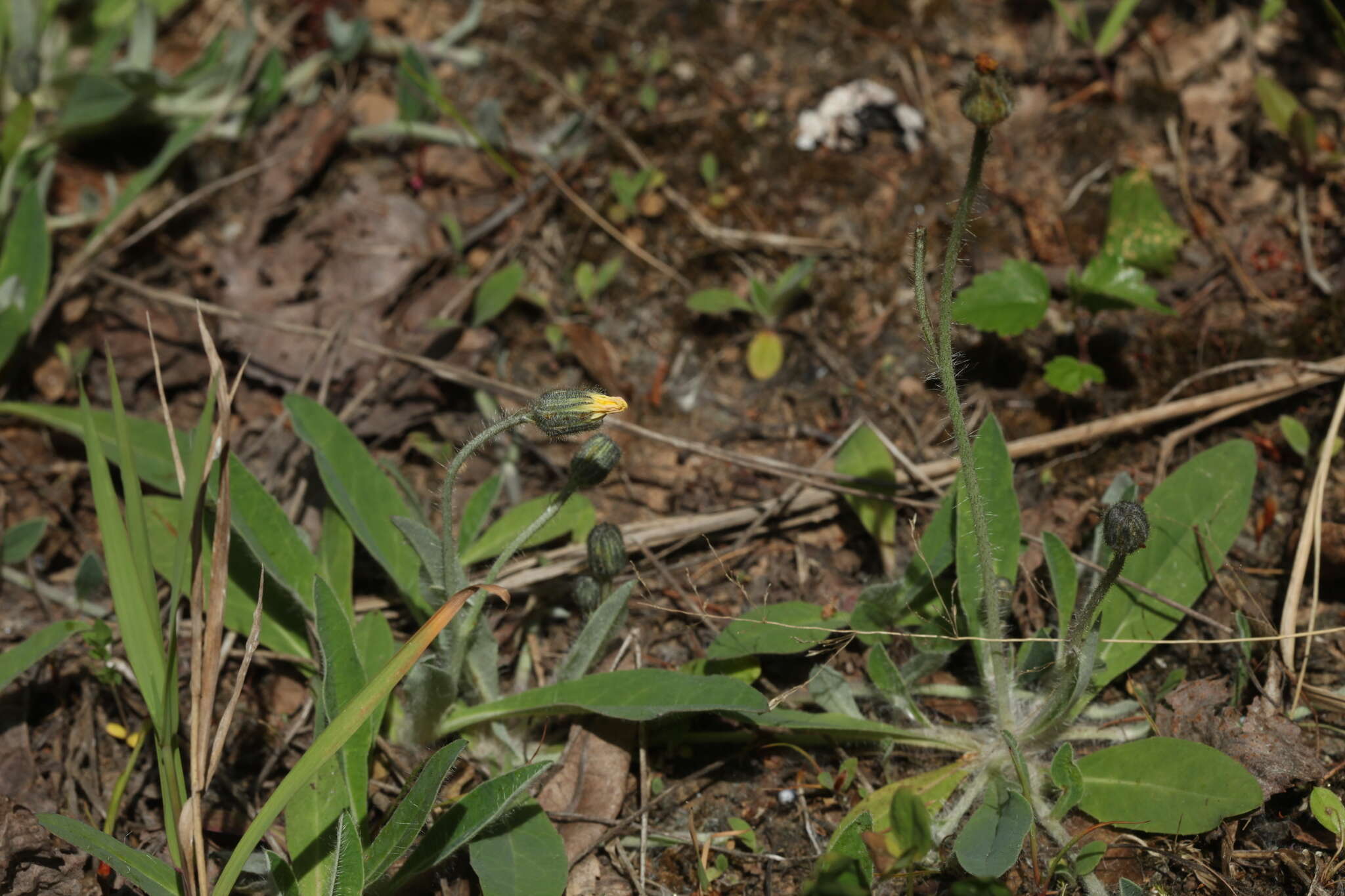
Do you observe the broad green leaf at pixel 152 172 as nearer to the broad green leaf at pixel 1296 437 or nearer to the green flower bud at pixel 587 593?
the green flower bud at pixel 587 593

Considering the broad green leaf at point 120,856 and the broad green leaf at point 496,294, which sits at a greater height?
the broad green leaf at point 496,294

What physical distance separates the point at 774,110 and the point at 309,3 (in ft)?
7.56

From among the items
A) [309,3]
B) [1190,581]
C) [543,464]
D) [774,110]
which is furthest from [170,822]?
[309,3]

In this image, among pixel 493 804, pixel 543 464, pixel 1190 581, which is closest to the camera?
pixel 493 804

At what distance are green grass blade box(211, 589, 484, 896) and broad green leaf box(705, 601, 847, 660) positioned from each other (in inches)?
36.7

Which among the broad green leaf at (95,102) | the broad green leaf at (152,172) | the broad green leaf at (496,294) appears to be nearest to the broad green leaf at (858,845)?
the broad green leaf at (496,294)

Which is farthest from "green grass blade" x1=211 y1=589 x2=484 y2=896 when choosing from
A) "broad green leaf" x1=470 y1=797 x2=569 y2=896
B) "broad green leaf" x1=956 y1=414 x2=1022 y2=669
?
"broad green leaf" x1=956 y1=414 x2=1022 y2=669

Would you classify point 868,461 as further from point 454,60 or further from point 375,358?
point 454,60

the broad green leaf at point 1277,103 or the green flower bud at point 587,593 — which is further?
the broad green leaf at point 1277,103

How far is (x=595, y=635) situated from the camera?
2824 mm

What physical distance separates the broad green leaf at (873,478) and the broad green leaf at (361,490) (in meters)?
1.38

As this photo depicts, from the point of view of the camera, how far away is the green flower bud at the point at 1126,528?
2.38m

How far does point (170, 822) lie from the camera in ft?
7.34

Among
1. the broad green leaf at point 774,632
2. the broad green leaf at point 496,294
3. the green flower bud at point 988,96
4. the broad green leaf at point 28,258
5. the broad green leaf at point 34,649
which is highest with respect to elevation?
the green flower bud at point 988,96
